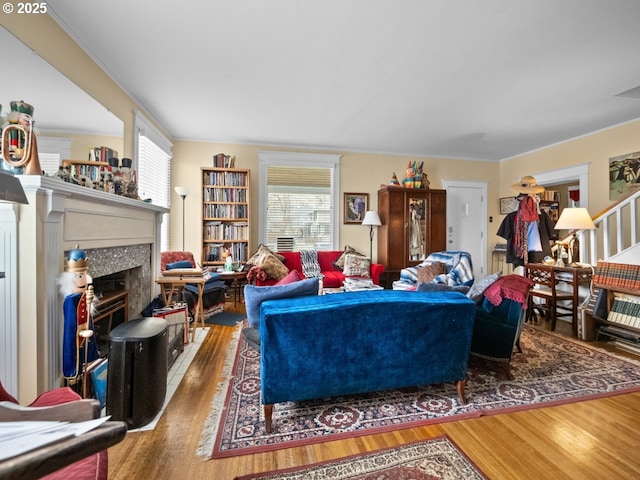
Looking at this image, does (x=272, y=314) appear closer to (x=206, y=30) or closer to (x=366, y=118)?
(x=206, y=30)

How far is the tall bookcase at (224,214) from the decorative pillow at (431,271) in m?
2.77

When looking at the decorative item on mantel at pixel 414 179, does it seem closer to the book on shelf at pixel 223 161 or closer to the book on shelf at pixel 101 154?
the book on shelf at pixel 223 161

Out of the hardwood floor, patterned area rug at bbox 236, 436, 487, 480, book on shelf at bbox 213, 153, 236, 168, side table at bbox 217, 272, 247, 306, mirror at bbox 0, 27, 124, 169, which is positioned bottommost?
the hardwood floor

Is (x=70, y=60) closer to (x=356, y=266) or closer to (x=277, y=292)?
(x=277, y=292)

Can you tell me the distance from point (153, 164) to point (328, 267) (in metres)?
3.10

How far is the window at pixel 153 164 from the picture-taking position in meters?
3.37

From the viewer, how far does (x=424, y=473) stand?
133 cm

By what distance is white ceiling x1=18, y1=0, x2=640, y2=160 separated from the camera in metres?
1.92

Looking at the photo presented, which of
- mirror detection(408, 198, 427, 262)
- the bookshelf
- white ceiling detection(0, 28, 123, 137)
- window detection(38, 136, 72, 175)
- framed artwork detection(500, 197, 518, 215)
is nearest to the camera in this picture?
white ceiling detection(0, 28, 123, 137)

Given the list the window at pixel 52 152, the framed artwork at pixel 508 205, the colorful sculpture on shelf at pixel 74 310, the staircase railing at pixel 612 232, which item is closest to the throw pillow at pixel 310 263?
the colorful sculpture on shelf at pixel 74 310

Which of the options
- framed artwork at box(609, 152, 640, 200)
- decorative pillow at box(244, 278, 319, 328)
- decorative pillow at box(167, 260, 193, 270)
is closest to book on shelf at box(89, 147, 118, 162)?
decorative pillow at box(167, 260, 193, 270)

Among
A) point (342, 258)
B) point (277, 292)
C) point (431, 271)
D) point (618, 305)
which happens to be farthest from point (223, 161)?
point (618, 305)

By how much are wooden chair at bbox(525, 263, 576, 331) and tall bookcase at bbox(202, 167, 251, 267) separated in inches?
164

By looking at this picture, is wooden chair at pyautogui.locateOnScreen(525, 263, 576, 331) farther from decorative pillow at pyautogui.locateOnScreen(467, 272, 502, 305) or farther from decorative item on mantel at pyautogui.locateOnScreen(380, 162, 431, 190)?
decorative item on mantel at pyautogui.locateOnScreen(380, 162, 431, 190)
